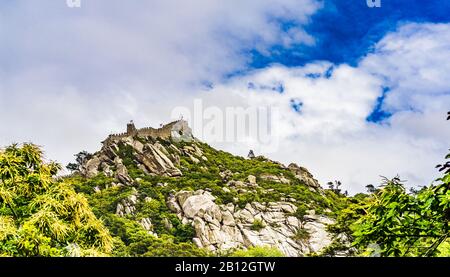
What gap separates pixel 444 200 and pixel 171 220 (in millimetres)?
39717

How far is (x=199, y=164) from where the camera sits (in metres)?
50.1

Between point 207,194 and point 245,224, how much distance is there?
4.46 meters

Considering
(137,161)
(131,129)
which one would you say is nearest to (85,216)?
(137,161)

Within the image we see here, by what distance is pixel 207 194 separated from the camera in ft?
153

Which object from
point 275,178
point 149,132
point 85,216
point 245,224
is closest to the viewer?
point 85,216

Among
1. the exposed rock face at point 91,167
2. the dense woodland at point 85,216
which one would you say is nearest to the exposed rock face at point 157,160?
the exposed rock face at point 91,167

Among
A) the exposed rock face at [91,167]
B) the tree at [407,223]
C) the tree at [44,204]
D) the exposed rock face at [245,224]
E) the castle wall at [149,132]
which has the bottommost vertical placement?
the tree at [407,223]

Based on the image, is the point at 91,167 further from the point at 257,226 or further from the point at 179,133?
the point at 257,226

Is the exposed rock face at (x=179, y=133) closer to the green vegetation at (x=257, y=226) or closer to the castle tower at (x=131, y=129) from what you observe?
the castle tower at (x=131, y=129)

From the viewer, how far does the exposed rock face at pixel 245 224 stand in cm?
4259

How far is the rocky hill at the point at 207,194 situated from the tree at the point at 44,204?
29545 mm

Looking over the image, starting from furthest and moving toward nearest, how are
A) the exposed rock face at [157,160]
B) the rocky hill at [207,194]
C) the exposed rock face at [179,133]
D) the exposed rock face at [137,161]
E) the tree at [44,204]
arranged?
1. the exposed rock face at [179,133]
2. the exposed rock face at [157,160]
3. the exposed rock face at [137,161]
4. the rocky hill at [207,194]
5. the tree at [44,204]

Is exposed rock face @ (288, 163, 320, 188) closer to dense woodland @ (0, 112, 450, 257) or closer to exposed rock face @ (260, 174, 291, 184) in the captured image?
exposed rock face @ (260, 174, 291, 184)
